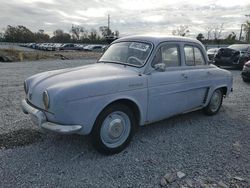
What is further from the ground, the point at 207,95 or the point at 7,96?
the point at 207,95

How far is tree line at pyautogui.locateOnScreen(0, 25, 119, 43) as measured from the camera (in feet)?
261

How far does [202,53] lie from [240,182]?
299cm

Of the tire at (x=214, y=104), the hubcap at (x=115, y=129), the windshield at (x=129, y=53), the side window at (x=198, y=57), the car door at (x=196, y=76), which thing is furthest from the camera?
the tire at (x=214, y=104)

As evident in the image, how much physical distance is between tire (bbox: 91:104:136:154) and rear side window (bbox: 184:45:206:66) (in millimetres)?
1830

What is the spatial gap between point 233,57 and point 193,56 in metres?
10.2

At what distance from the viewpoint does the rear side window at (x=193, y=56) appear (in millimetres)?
4809

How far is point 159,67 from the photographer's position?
4.02 metres

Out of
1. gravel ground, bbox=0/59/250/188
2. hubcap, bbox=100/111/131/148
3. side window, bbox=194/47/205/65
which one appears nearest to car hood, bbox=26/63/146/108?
hubcap, bbox=100/111/131/148

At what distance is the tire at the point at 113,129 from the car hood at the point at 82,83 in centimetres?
33

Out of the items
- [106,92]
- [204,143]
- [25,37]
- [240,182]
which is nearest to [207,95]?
[204,143]

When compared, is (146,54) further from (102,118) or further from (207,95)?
(207,95)

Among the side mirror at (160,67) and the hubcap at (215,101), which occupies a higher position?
the side mirror at (160,67)

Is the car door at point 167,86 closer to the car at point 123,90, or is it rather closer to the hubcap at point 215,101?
the car at point 123,90

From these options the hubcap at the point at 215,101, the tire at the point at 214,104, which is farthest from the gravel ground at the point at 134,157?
the hubcap at the point at 215,101
